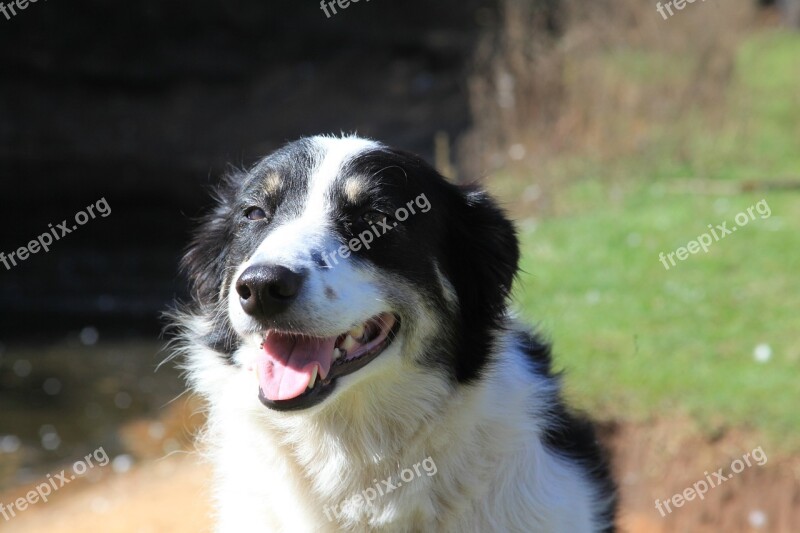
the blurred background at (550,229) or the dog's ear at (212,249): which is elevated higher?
the dog's ear at (212,249)

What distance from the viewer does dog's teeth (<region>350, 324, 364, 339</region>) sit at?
124 inches

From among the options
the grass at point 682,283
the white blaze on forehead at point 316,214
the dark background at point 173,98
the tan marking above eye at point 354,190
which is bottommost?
the dark background at point 173,98

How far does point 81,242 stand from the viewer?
14.8m

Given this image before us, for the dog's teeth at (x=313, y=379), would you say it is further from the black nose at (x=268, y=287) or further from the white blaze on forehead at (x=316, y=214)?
the white blaze on forehead at (x=316, y=214)

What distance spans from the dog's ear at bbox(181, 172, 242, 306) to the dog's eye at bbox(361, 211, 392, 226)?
58 centimetres

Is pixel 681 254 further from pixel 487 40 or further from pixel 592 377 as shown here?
pixel 487 40

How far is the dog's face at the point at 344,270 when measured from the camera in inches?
118

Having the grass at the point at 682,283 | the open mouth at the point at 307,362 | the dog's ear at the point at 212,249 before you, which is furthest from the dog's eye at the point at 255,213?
the grass at the point at 682,283

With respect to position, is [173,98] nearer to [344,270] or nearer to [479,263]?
[479,263]

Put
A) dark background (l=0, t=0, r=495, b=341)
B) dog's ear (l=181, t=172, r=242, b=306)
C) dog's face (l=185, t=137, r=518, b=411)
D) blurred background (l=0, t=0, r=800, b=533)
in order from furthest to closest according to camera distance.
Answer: dark background (l=0, t=0, r=495, b=341)
blurred background (l=0, t=0, r=800, b=533)
dog's ear (l=181, t=172, r=242, b=306)
dog's face (l=185, t=137, r=518, b=411)

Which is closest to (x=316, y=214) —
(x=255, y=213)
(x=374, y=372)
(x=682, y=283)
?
(x=255, y=213)

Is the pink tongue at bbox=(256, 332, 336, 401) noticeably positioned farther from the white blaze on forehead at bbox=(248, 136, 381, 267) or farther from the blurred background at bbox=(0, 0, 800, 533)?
the blurred background at bbox=(0, 0, 800, 533)

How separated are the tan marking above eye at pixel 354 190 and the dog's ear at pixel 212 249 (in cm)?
53

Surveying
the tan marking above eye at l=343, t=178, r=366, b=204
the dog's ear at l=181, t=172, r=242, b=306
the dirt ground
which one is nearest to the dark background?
the dirt ground
